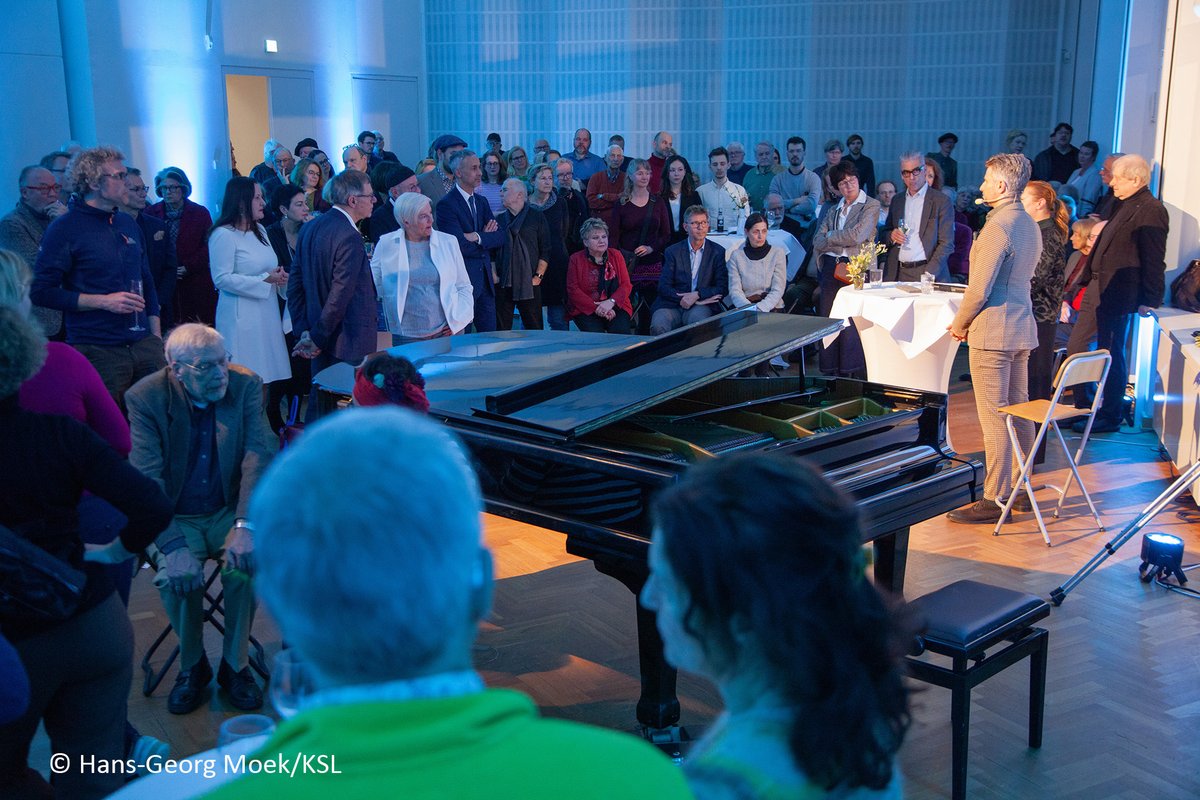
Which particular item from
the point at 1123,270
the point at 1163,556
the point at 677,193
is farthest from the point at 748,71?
the point at 1163,556

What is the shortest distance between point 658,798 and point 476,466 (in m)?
2.39

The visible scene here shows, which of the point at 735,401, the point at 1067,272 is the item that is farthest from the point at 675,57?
the point at 735,401

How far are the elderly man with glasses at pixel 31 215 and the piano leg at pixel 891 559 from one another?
4229mm

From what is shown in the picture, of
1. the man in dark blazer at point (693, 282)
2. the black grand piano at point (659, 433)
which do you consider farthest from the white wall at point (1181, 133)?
the black grand piano at point (659, 433)

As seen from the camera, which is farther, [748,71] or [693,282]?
[748,71]

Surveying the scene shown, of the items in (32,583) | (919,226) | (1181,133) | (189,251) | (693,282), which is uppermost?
(1181,133)

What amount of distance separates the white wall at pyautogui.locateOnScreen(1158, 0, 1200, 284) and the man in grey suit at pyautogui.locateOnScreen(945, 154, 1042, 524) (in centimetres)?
201

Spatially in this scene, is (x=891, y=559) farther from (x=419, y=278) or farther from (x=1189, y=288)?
(x=1189, y=288)

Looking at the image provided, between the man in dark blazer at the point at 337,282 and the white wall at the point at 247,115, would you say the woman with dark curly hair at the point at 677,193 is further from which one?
the white wall at the point at 247,115

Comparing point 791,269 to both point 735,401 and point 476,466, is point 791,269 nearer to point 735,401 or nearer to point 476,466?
point 735,401

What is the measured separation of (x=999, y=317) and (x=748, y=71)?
28.9 feet

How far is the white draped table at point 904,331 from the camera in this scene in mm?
6135

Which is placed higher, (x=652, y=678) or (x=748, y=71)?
(x=748, y=71)

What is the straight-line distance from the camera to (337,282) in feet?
17.4
